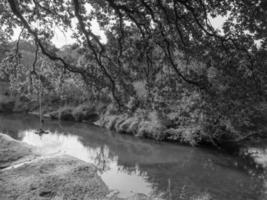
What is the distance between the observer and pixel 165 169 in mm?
13039

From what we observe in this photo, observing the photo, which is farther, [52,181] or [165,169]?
[165,169]

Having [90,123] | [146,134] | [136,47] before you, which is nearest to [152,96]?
[136,47]

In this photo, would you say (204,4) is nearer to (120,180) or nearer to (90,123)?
(120,180)

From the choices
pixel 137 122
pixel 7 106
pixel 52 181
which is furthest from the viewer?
pixel 7 106

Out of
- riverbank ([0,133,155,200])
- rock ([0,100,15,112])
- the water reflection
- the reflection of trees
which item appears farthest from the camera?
rock ([0,100,15,112])

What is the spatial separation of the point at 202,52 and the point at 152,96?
155cm

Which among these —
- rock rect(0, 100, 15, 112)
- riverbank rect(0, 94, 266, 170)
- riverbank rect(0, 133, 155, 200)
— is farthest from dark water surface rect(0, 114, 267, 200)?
rock rect(0, 100, 15, 112)

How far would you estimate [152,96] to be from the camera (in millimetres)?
6379

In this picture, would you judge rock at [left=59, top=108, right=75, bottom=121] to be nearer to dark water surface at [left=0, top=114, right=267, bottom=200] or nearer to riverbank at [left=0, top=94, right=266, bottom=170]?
riverbank at [left=0, top=94, right=266, bottom=170]

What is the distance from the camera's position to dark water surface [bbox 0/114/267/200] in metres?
9.91

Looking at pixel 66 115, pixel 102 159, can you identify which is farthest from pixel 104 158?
pixel 66 115

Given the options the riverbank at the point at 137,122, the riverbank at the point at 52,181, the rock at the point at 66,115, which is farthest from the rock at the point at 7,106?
the riverbank at the point at 52,181

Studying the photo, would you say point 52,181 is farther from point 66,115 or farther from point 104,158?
point 66,115

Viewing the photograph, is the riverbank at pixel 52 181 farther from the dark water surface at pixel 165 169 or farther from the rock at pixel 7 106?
the rock at pixel 7 106
